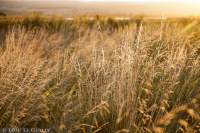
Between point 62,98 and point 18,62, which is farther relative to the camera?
point 18,62

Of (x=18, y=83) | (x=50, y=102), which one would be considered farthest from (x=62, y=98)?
(x=18, y=83)

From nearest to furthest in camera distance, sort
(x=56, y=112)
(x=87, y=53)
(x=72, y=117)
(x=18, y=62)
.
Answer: (x=72, y=117) → (x=56, y=112) → (x=18, y=62) → (x=87, y=53)

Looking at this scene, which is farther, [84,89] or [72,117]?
[84,89]

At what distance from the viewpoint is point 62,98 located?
14.4 feet

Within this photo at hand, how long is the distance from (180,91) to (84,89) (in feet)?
3.22

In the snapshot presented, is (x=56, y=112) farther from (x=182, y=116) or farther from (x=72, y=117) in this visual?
(x=182, y=116)

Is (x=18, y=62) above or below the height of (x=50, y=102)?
above

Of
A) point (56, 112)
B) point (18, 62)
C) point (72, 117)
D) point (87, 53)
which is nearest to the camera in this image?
point (72, 117)

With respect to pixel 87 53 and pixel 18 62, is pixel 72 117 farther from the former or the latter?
pixel 87 53

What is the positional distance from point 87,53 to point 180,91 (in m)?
1.77

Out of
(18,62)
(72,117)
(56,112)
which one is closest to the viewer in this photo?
(72,117)

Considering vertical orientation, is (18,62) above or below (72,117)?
above

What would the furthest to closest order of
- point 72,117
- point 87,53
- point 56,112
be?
point 87,53 → point 56,112 → point 72,117

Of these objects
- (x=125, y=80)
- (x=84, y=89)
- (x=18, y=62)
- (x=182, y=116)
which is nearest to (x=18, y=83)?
(x=18, y=62)
